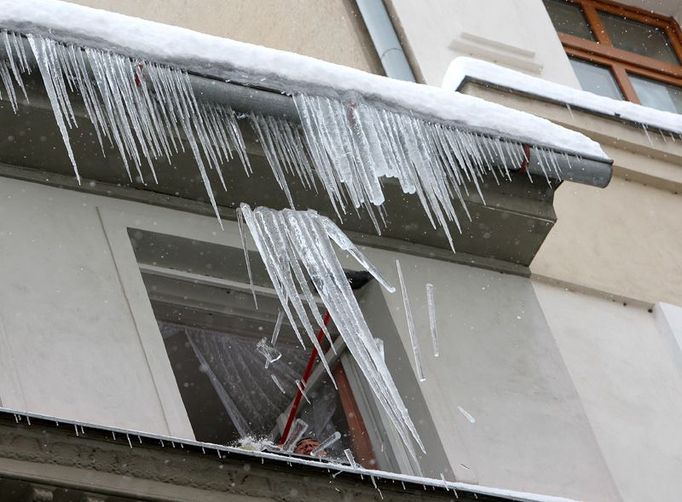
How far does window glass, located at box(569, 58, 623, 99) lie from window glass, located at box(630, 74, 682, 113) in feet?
0.57

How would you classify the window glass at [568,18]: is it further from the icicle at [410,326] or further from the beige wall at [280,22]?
the icicle at [410,326]

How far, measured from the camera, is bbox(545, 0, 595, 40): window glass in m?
10.2

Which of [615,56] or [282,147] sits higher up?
[615,56]

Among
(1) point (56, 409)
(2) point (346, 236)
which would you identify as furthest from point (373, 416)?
(1) point (56, 409)

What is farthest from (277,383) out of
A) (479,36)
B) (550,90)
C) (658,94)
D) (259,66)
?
(658,94)

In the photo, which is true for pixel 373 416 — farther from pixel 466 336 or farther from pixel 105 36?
pixel 105 36

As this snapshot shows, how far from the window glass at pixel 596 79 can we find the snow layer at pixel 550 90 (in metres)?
1.49

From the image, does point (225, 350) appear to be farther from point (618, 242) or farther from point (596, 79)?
point (596, 79)

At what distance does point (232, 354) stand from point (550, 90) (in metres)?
2.25

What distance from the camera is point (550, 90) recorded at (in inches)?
308

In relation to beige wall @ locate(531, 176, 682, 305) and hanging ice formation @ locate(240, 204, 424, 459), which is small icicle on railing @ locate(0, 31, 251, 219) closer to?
hanging ice formation @ locate(240, 204, 424, 459)

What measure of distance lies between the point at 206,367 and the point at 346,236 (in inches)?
40.7

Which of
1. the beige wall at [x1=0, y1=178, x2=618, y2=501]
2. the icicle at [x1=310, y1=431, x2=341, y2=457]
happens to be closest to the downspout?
the beige wall at [x1=0, y1=178, x2=618, y2=501]

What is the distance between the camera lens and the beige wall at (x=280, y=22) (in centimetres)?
757
